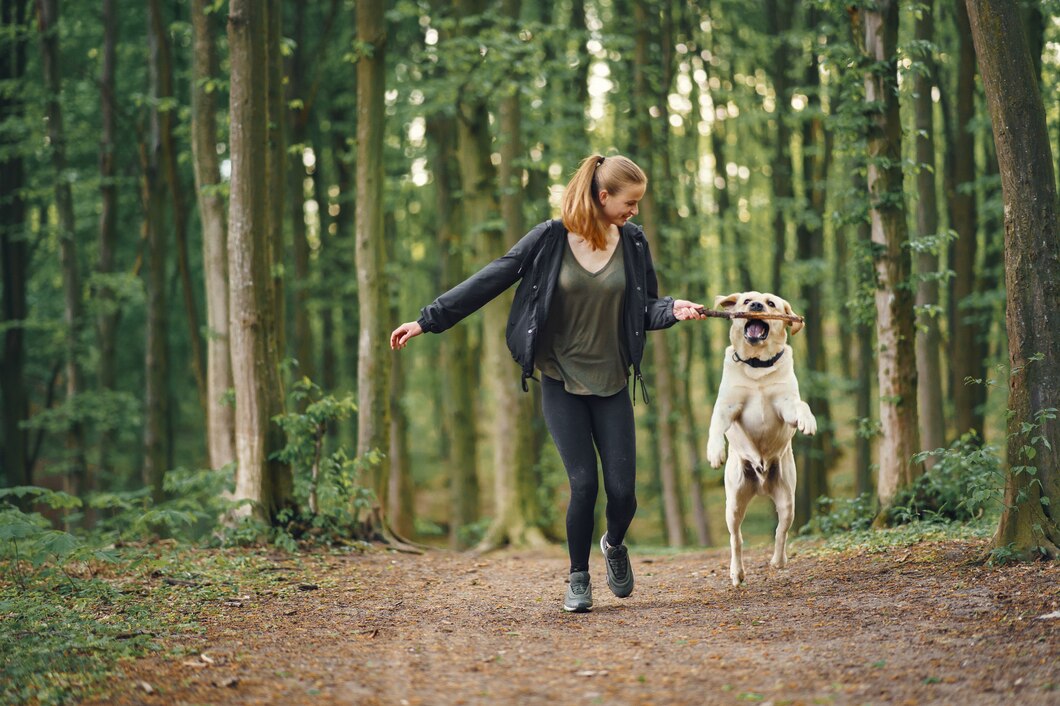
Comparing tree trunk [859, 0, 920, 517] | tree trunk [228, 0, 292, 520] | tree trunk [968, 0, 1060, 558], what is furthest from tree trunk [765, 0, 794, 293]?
tree trunk [968, 0, 1060, 558]

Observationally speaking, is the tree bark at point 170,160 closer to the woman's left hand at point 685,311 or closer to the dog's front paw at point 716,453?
the dog's front paw at point 716,453

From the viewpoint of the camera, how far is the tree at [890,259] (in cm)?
998

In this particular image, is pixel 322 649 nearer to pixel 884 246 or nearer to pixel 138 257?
pixel 884 246

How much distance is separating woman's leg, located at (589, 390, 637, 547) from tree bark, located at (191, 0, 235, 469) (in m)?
7.32

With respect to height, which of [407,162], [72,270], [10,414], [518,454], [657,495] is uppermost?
[407,162]

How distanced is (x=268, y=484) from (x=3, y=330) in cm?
927

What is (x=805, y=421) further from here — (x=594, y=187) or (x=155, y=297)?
(x=155, y=297)

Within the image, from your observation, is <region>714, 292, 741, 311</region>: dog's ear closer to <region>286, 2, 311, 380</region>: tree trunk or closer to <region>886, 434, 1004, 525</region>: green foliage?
<region>886, 434, 1004, 525</region>: green foliage

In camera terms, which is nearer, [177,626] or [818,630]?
[818,630]

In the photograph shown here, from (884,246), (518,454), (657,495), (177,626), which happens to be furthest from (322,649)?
(657,495)

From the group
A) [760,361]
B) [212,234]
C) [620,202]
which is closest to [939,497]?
[760,361]

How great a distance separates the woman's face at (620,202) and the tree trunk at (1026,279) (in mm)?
2742

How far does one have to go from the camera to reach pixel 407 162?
21969mm

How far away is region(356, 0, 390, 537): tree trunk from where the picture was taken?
38.9ft
